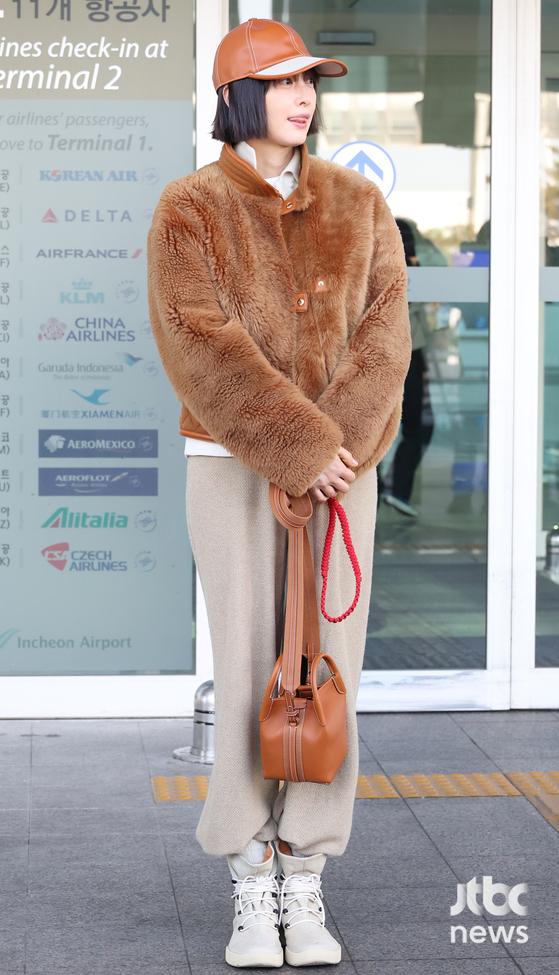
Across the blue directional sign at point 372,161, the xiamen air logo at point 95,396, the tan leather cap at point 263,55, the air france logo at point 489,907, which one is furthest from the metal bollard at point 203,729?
the tan leather cap at point 263,55

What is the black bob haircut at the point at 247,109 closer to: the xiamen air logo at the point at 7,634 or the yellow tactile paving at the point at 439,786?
the yellow tactile paving at the point at 439,786

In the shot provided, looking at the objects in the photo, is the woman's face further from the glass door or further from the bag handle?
the glass door

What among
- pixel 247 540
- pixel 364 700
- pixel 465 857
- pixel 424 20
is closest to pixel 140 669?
pixel 364 700

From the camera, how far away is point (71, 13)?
16.7ft

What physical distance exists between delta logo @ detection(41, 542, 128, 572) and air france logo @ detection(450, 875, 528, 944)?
6.86 ft

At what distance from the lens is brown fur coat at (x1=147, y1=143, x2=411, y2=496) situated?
3.05 meters

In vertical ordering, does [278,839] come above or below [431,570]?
below

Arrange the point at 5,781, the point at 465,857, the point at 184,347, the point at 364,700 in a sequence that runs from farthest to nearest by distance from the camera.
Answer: the point at 364,700, the point at 5,781, the point at 465,857, the point at 184,347

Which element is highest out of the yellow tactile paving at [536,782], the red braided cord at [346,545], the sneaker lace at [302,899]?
the red braided cord at [346,545]

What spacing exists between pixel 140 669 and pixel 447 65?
2520mm

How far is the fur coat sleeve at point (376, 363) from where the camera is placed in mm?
3127

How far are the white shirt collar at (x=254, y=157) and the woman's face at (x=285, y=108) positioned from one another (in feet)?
0.21

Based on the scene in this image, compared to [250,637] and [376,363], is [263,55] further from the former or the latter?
[250,637]

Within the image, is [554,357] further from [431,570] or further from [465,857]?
[465,857]
